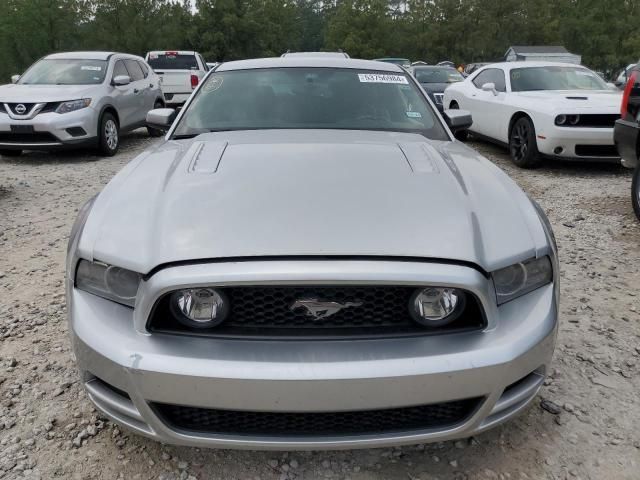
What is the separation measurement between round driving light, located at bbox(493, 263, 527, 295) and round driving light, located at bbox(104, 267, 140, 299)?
1171mm

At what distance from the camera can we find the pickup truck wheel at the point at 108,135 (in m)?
8.02

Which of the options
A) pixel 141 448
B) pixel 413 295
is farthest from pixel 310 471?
pixel 413 295

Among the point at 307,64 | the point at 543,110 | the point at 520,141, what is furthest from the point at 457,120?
the point at 520,141

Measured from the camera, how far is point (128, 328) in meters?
1.67

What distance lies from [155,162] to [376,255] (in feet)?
4.30

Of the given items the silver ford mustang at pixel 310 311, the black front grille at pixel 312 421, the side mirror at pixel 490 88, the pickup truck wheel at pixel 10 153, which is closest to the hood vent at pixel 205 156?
the silver ford mustang at pixel 310 311

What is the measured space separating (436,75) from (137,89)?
845 cm

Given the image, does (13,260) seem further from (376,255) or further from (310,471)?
(376,255)

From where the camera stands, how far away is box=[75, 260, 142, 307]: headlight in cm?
174

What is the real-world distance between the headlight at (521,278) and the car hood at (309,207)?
0.04 m

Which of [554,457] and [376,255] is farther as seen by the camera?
[554,457]

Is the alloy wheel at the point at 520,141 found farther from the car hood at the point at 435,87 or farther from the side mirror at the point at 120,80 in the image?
the car hood at the point at 435,87

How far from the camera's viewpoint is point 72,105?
25.0ft

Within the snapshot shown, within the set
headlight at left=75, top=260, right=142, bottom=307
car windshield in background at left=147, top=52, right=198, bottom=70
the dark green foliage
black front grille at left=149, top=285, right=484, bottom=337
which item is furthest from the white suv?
the dark green foliage
